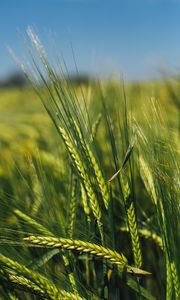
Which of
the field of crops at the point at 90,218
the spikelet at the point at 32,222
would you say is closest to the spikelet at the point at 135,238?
the field of crops at the point at 90,218

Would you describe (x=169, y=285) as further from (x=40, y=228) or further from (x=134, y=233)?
(x=40, y=228)

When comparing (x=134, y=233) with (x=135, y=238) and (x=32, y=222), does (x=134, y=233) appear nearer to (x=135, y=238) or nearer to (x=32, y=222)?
(x=135, y=238)

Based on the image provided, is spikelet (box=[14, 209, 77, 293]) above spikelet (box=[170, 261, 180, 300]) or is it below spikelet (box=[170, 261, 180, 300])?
above

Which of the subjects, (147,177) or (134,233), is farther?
(147,177)

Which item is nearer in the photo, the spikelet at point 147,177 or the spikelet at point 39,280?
the spikelet at point 39,280

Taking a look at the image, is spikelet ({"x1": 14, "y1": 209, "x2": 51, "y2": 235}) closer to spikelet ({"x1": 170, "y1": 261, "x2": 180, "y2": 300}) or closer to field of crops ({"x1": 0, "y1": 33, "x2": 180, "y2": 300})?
field of crops ({"x1": 0, "y1": 33, "x2": 180, "y2": 300})

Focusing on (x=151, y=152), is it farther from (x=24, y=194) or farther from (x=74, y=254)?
(x=24, y=194)

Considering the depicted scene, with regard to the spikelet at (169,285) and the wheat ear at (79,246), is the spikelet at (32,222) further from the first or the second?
the spikelet at (169,285)

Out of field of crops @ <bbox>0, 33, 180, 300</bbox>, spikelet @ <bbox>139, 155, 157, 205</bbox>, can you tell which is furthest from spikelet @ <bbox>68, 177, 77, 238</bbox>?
spikelet @ <bbox>139, 155, 157, 205</bbox>

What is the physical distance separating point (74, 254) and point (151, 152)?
0.17m

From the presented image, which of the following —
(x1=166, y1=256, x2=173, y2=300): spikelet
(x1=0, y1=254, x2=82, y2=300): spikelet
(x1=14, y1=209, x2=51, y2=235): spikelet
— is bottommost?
(x1=166, y1=256, x2=173, y2=300): spikelet

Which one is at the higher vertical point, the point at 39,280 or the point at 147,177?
the point at 147,177

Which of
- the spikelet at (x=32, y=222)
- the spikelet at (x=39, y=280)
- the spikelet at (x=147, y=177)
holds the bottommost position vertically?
the spikelet at (x=39, y=280)

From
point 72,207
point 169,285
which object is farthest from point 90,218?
point 169,285
